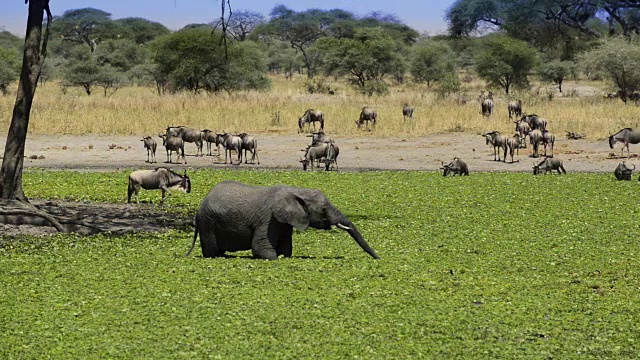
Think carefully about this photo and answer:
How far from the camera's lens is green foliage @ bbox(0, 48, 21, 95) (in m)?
65.7

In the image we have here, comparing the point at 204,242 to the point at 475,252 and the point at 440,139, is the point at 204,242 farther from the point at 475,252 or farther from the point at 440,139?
the point at 440,139

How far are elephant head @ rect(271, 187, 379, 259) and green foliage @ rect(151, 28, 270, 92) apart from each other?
47283 mm

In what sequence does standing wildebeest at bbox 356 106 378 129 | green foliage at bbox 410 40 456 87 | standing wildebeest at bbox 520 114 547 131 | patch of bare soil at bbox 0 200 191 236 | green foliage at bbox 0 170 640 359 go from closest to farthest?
green foliage at bbox 0 170 640 359 → patch of bare soil at bbox 0 200 191 236 → standing wildebeest at bbox 520 114 547 131 → standing wildebeest at bbox 356 106 378 129 → green foliage at bbox 410 40 456 87

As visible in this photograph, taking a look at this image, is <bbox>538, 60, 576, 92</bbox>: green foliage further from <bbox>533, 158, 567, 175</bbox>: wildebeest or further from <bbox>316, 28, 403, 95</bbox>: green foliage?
<bbox>533, 158, 567, 175</bbox>: wildebeest

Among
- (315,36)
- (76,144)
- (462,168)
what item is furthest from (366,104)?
(315,36)

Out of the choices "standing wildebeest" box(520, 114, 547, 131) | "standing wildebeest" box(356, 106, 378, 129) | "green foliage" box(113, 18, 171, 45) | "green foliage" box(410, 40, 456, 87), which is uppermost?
"green foliage" box(113, 18, 171, 45)

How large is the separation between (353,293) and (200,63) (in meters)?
50.6

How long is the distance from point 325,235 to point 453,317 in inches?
240

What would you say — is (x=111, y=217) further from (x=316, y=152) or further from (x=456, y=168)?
(x=316, y=152)

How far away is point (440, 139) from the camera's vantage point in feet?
129

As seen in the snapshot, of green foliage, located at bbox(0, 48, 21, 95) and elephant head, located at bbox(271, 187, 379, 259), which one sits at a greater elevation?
green foliage, located at bbox(0, 48, 21, 95)

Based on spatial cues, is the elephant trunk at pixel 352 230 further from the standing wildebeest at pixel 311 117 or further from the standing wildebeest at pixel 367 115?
the standing wildebeest at pixel 367 115

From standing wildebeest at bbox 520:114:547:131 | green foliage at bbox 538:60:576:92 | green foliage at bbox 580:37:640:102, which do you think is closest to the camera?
standing wildebeest at bbox 520:114:547:131

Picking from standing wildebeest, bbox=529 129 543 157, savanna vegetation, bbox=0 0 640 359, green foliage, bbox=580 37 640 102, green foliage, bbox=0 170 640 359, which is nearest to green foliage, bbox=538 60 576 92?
green foliage, bbox=580 37 640 102
